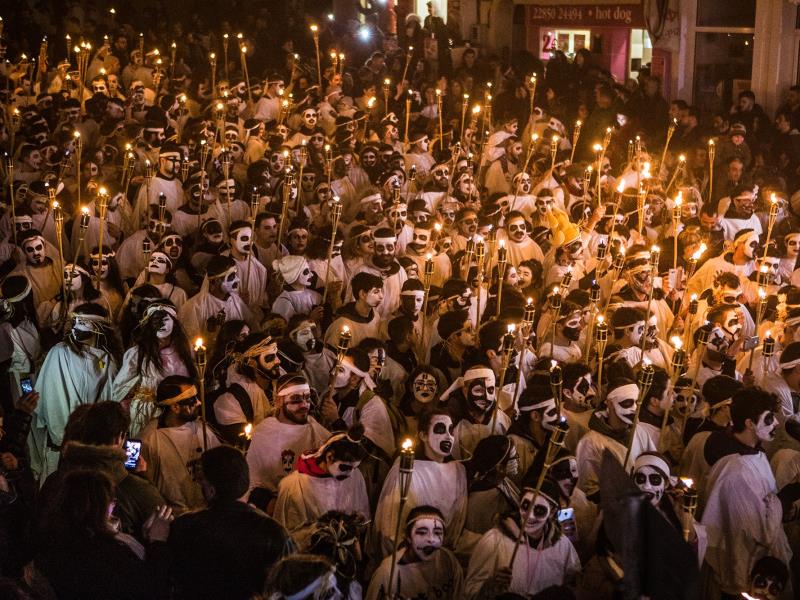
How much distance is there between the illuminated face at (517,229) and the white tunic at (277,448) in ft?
15.8

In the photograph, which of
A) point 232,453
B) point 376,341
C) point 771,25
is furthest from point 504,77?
point 232,453

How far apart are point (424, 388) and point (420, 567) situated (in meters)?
2.03

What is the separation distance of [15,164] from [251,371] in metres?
6.37

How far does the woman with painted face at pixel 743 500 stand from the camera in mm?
6434

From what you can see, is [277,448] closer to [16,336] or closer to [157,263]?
[16,336]

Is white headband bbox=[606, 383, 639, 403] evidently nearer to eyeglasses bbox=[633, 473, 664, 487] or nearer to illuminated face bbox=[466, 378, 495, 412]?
illuminated face bbox=[466, 378, 495, 412]

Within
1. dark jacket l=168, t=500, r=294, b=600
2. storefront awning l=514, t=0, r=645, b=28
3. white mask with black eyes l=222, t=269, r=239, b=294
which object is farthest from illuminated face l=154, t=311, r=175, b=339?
storefront awning l=514, t=0, r=645, b=28

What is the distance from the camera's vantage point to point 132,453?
622 cm

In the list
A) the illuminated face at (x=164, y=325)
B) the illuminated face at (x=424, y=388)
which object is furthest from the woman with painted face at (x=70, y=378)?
the illuminated face at (x=424, y=388)

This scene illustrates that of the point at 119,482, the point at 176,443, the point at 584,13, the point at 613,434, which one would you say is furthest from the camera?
the point at 584,13

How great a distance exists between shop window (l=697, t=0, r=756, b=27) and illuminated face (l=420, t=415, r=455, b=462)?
12.2m

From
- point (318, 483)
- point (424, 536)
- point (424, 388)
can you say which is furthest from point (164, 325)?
point (424, 536)

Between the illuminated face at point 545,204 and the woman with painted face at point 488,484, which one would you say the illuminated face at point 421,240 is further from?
the woman with painted face at point 488,484

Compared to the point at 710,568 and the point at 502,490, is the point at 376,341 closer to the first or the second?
the point at 502,490
